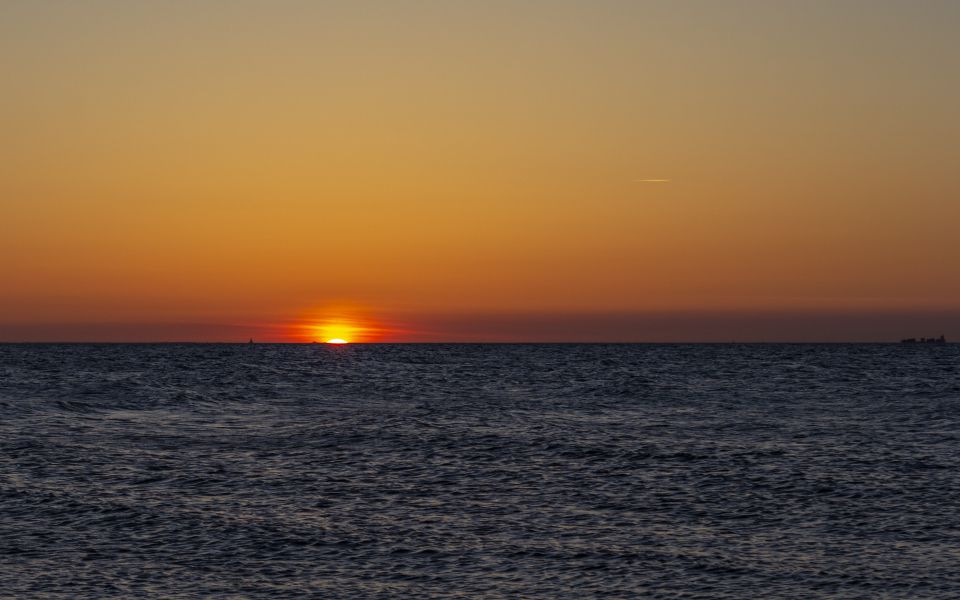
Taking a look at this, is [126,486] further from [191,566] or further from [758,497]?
[758,497]

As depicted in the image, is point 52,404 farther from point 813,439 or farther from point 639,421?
point 813,439

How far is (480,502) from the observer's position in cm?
3288

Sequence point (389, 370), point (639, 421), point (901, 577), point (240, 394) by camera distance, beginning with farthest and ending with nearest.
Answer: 1. point (389, 370)
2. point (240, 394)
3. point (639, 421)
4. point (901, 577)

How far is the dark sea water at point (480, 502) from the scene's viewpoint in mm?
23781

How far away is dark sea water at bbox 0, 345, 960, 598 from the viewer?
23.8m

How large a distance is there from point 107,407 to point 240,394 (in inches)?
654

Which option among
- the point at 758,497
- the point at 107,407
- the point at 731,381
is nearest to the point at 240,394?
the point at 107,407

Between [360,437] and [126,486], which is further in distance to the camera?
[360,437]

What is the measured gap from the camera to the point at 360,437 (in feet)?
167

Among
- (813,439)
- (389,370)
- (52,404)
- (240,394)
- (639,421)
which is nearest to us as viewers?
(813,439)

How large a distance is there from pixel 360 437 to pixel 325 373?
75.3 metres

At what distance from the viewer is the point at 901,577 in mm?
23859

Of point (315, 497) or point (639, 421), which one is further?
point (639, 421)

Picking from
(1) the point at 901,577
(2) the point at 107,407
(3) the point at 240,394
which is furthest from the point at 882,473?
(3) the point at 240,394
